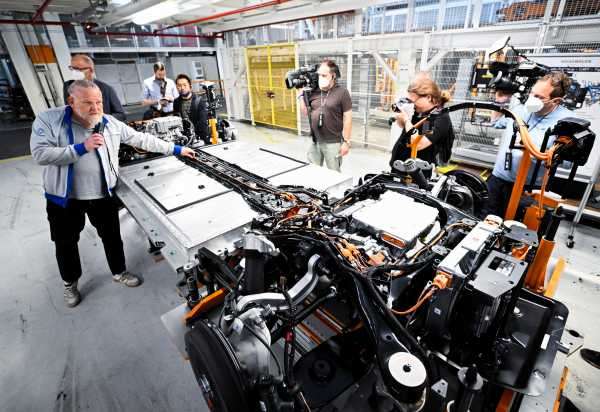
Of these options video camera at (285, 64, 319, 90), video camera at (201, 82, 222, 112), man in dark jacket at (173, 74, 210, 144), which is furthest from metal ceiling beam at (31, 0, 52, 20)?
video camera at (285, 64, 319, 90)

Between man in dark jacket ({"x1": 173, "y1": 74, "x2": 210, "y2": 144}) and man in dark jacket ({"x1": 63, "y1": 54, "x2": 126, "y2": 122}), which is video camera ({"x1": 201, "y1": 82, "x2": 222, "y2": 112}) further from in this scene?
man in dark jacket ({"x1": 63, "y1": 54, "x2": 126, "y2": 122})

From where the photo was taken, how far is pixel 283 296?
1198 millimetres

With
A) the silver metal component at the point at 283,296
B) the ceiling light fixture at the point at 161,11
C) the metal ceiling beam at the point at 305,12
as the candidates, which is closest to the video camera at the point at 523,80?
the silver metal component at the point at 283,296

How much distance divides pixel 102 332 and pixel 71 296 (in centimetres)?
58

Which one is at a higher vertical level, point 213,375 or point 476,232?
point 476,232

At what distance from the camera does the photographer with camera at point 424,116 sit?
2.56m

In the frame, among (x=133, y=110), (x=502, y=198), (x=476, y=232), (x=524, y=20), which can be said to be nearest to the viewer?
(x=476, y=232)

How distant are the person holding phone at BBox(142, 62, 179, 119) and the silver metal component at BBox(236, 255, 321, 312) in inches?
201

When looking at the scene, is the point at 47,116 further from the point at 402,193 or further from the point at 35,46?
the point at 35,46

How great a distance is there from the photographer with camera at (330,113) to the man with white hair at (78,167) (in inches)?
70.7

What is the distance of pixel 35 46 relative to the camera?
888cm

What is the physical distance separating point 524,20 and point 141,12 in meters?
7.04

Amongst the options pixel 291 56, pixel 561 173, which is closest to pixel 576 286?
pixel 561 173

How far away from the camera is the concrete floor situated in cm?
201
